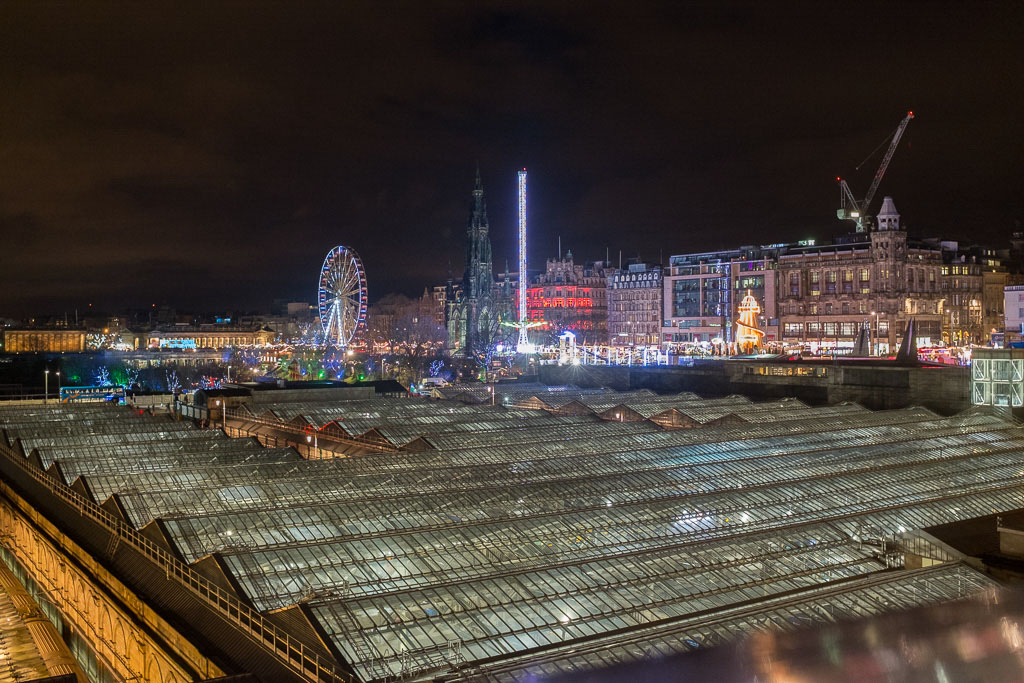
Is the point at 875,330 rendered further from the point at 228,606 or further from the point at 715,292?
the point at 228,606

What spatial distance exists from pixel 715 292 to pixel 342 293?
7559 cm

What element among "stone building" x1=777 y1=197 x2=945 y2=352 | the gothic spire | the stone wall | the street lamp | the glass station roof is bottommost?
the glass station roof

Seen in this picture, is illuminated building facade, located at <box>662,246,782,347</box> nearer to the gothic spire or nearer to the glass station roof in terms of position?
the gothic spire

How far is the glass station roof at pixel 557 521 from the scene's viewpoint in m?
20.3

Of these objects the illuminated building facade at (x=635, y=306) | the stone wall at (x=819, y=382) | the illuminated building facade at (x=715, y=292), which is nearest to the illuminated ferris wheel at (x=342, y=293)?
the stone wall at (x=819, y=382)

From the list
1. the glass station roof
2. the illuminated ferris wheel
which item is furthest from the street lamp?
the glass station roof

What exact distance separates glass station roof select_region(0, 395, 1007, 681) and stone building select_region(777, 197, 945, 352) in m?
83.8

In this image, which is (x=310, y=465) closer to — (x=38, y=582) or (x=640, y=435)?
Result: (x=38, y=582)

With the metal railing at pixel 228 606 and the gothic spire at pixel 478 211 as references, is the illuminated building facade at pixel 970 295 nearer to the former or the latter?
the gothic spire at pixel 478 211

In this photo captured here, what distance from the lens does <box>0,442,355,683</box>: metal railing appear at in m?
17.0

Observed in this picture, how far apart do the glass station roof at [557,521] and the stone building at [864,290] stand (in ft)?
275

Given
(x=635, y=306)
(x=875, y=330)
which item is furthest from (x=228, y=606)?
(x=635, y=306)

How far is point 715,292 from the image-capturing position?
→ 157500 millimetres

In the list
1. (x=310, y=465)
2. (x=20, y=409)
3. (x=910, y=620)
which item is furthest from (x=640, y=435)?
(x=20, y=409)
